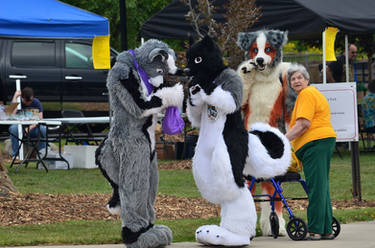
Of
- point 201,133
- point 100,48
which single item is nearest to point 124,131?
point 201,133

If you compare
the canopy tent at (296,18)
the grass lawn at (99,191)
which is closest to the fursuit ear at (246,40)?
the grass lawn at (99,191)

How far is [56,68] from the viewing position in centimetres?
1748

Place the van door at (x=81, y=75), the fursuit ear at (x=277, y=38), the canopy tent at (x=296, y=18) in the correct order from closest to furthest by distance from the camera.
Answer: the fursuit ear at (x=277, y=38) → the canopy tent at (x=296, y=18) → the van door at (x=81, y=75)

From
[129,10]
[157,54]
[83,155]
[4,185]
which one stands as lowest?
[4,185]

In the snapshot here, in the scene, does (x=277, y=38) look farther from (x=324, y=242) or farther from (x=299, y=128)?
(x=324, y=242)

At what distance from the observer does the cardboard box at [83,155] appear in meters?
15.1

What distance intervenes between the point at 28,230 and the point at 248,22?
14.0 feet

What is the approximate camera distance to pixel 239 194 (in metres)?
6.99

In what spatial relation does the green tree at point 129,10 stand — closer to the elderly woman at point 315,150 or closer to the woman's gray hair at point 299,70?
the woman's gray hair at point 299,70

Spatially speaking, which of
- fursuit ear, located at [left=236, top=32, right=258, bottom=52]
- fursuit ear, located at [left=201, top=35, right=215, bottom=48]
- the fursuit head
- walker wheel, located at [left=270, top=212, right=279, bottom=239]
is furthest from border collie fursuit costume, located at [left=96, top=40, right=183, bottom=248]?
fursuit ear, located at [left=236, top=32, right=258, bottom=52]

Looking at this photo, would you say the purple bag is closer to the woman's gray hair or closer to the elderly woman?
the elderly woman

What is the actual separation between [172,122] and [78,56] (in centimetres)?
1085

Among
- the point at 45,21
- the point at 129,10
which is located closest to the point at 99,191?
the point at 45,21

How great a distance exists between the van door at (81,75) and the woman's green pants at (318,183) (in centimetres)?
1045
